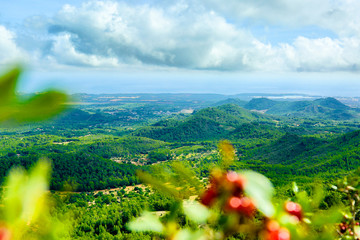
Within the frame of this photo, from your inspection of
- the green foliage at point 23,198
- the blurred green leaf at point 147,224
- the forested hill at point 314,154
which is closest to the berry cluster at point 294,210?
the blurred green leaf at point 147,224

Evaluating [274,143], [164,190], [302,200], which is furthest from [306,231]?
[274,143]

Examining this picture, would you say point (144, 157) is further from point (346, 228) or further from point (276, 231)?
point (276, 231)

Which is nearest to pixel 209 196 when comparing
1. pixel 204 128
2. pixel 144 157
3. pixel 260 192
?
pixel 260 192

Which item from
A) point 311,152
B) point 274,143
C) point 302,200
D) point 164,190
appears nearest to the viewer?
point 164,190

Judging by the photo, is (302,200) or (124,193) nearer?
(302,200)

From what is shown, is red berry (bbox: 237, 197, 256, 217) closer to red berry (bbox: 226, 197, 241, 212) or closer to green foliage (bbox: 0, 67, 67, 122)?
red berry (bbox: 226, 197, 241, 212)

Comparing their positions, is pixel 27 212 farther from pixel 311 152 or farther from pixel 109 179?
pixel 311 152

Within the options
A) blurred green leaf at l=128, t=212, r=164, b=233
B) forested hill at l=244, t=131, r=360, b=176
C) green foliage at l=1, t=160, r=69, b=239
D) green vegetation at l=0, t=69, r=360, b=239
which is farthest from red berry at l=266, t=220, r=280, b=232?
forested hill at l=244, t=131, r=360, b=176
